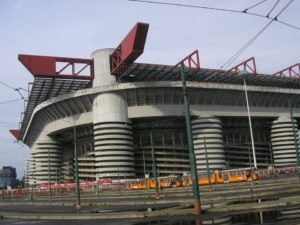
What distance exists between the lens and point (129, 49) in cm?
6381

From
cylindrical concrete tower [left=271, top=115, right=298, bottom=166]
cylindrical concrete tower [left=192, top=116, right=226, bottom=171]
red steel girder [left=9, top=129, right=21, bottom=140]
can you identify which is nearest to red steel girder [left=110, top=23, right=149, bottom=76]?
cylindrical concrete tower [left=192, top=116, right=226, bottom=171]

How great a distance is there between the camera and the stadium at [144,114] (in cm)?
7612

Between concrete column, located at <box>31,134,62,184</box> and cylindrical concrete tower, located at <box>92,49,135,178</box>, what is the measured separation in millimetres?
19305

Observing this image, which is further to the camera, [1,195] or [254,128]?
[254,128]

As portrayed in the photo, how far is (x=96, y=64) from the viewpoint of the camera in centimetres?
7681

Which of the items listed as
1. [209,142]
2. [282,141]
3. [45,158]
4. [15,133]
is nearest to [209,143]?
[209,142]

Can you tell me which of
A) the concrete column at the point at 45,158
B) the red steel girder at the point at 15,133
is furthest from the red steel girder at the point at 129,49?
the red steel girder at the point at 15,133

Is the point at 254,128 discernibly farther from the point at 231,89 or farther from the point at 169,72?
the point at 169,72

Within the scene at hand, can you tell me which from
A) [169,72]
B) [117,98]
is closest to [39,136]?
[117,98]

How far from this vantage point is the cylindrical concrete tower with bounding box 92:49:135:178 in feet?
250

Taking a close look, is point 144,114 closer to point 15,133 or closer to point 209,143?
point 209,143

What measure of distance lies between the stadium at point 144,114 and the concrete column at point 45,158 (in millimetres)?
213

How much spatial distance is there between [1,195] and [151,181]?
34537 mm

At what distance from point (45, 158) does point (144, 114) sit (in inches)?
1121
